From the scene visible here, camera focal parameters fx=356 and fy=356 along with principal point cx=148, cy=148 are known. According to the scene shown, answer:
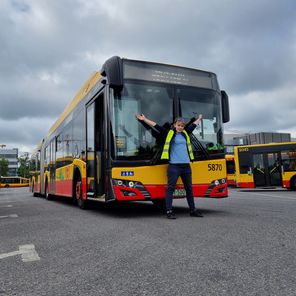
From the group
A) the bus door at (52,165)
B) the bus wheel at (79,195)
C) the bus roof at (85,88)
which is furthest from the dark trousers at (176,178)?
the bus door at (52,165)

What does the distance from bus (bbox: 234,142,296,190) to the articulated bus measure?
13.7 metres

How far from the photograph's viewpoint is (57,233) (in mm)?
5281

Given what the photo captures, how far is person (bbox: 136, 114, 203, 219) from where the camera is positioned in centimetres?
675

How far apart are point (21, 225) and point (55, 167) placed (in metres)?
7.00

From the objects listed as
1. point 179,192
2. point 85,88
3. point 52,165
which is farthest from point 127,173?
point 52,165

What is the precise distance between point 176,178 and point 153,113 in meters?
1.43

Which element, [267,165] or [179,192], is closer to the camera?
[179,192]

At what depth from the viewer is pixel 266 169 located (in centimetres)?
2112

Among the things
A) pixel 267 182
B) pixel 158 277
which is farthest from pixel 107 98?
pixel 267 182

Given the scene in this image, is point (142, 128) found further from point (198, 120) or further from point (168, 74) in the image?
point (168, 74)

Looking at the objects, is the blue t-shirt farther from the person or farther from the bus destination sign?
the bus destination sign

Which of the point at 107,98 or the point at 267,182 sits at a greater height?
the point at 107,98

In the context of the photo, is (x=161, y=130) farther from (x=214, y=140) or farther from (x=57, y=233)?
(x=57, y=233)

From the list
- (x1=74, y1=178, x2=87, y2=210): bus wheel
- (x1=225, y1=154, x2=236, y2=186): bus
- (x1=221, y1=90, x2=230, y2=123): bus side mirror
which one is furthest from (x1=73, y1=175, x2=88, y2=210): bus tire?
(x1=225, y1=154, x2=236, y2=186): bus
